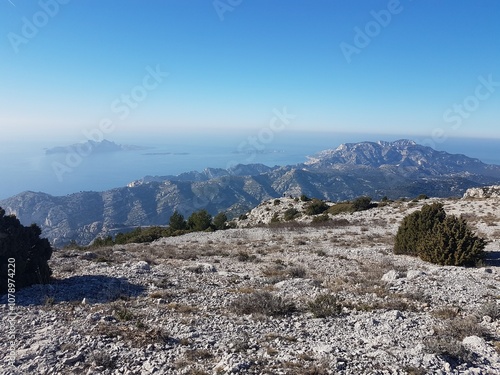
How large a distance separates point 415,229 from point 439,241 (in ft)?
7.03

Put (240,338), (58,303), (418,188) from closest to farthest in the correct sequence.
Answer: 1. (240,338)
2. (58,303)
3. (418,188)

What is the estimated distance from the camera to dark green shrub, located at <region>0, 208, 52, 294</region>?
400 inches

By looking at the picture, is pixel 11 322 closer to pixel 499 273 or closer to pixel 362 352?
pixel 362 352

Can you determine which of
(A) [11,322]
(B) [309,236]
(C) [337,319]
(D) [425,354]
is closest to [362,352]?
(D) [425,354]

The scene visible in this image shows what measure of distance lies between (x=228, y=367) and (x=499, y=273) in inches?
481

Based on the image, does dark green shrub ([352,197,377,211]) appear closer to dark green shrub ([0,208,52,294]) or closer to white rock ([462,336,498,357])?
white rock ([462,336,498,357])

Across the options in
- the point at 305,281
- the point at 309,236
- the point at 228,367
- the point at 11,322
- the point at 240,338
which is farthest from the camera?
the point at 309,236

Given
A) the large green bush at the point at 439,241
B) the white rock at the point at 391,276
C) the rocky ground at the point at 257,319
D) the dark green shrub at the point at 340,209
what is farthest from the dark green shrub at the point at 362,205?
the white rock at the point at 391,276

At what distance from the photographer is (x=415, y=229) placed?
55.6 feet

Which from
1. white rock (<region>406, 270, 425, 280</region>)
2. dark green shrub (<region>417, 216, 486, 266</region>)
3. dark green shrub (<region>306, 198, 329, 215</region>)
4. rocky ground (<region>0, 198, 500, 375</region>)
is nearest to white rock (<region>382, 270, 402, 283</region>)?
rocky ground (<region>0, 198, 500, 375</region>)

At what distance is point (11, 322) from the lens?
805 centimetres

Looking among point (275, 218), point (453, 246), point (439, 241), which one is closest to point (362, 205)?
point (275, 218)

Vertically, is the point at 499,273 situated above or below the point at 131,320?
below

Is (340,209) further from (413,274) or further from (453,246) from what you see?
(413,274)
